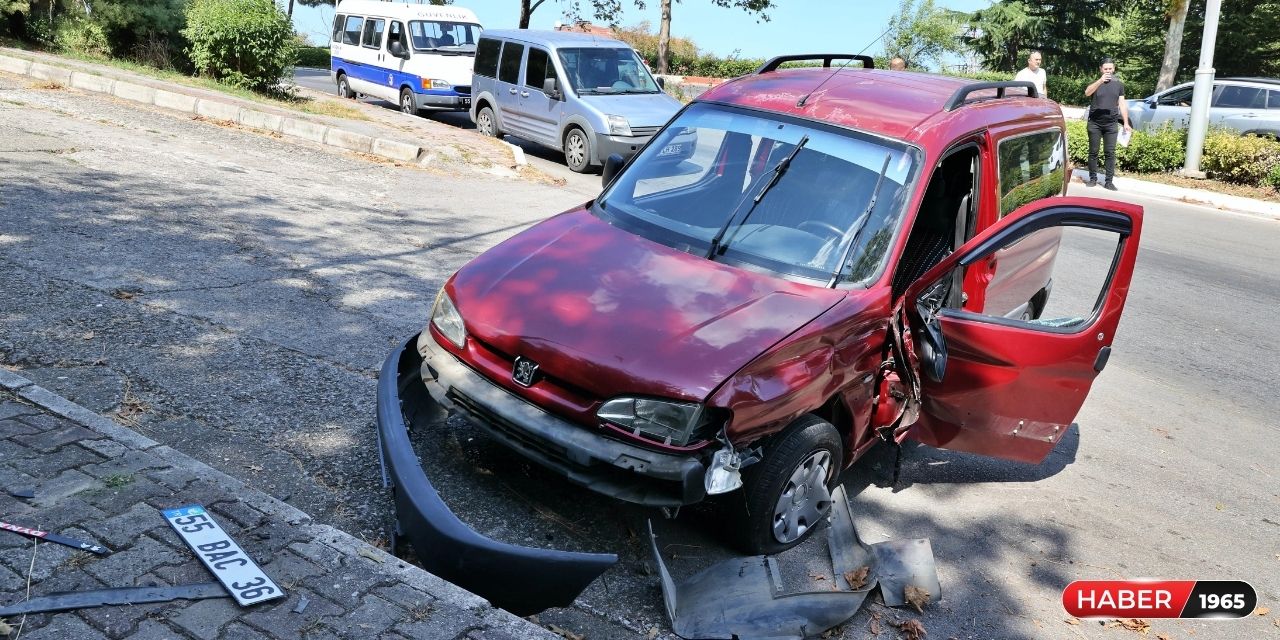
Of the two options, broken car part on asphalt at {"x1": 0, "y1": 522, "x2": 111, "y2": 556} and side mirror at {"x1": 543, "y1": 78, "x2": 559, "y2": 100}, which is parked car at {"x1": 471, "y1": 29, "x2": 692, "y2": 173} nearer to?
side mirror at {"x1": 543, "y1": 78, "x2": 559, "y2": 100}

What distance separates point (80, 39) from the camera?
1861cm

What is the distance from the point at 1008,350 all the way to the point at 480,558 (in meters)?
2.71

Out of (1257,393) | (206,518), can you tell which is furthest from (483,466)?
(1257,393)

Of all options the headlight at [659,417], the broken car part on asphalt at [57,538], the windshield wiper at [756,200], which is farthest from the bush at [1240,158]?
the broken car part on asphalt at [57,538]

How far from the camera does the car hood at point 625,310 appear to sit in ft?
12.2

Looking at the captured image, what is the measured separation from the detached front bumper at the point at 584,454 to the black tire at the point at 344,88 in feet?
58.3

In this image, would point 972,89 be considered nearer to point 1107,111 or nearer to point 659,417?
point 659,417

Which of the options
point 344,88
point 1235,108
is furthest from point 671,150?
point 1235,108

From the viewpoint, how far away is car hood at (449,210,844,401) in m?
3.73

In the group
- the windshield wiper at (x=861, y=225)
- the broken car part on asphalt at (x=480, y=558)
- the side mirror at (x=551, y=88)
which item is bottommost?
the broken car part on asphalt at (x=480, y=558)

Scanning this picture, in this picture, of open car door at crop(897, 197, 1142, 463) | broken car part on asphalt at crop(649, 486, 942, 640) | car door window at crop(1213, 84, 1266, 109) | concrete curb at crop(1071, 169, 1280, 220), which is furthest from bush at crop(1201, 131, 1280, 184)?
broken car part on asphalt at crop(649, 486, 942, 640)

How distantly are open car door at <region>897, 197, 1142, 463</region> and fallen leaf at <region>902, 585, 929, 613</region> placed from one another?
0.91 metres

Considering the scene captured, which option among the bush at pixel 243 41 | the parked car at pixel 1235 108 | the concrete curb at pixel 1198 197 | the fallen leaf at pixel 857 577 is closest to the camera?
the fallen leaf at pixel 857 577

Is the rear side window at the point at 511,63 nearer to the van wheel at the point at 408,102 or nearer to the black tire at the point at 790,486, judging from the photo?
the van wheel at the point at 408,102
